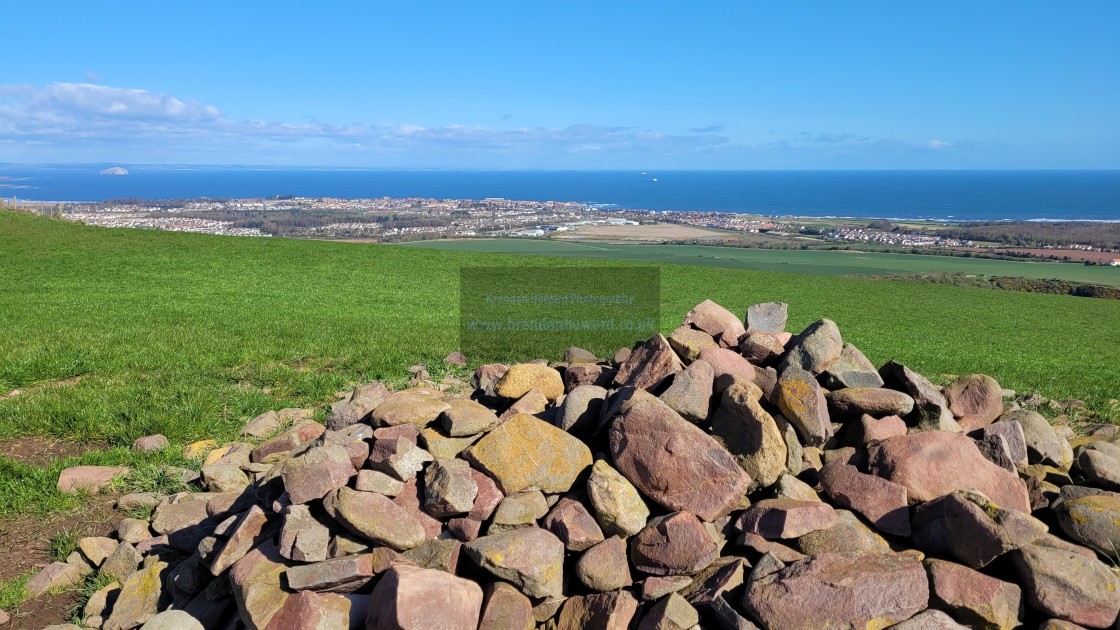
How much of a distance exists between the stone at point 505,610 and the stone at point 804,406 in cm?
219

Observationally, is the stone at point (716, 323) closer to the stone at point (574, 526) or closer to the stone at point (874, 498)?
the stone at point (874, 498)

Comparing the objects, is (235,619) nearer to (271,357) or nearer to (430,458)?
(430,458)

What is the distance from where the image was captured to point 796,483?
Result: 422 centimetres

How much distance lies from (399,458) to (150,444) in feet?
12.6

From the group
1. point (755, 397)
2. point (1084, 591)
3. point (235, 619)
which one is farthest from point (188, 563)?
point (1084, 591)

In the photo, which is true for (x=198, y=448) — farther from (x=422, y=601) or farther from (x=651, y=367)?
(x=651, y=367)

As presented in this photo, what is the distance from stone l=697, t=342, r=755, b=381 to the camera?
5.23 metres

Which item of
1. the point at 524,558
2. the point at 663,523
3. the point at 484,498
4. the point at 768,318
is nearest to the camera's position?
the point at 524,558

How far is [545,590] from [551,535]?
30 cm

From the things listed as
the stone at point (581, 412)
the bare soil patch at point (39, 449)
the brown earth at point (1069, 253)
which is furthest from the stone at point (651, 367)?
the brown earth at point (1069, 253)

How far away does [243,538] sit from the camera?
13.8 ft

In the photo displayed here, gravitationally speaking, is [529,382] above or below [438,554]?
above

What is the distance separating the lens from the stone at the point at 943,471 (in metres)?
4.21

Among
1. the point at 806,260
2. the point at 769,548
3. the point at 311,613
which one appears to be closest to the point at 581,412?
the point at 769,548
